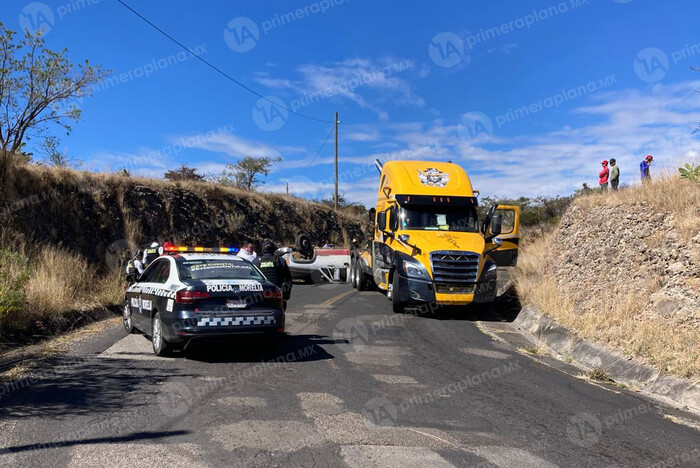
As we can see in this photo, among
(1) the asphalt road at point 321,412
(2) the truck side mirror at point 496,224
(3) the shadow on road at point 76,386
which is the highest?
(2) the truck side mirror at point 496,224

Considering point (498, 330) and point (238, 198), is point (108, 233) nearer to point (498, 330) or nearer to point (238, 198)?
point (238, 198)

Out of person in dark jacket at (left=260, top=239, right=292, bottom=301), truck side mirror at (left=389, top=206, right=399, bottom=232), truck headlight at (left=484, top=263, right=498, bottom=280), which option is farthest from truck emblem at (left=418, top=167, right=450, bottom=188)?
person in dark jacket at (left=260, top=239, right=292, bottom=301)

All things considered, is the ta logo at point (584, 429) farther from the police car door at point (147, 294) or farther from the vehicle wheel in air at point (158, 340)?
the police car door at point (147, 294)

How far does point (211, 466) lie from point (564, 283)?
422 inches

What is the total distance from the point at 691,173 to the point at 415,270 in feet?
20.5

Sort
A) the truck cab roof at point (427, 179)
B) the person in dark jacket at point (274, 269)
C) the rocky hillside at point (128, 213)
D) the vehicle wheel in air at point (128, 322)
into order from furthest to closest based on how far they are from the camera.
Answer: the rocky hillside at point (128, 213), the truck cab roof at point (427, 179), the person in dark jacket at point (274, 269), the vehicle wheel in air at point (128, 322)

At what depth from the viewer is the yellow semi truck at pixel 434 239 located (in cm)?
1259

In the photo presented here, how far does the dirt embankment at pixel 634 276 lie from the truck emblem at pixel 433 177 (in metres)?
3.44

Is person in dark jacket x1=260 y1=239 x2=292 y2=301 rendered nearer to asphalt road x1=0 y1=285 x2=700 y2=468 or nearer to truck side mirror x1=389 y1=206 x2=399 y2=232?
asphalt road x1=0 y1=285 x2=700 y2=468

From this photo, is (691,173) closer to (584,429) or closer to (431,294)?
(431,294)

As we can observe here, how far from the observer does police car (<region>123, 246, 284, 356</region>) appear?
7.33 meters

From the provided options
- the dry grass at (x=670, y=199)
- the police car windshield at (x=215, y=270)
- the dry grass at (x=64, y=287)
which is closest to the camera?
the police car windshield at (x=215, y=270)

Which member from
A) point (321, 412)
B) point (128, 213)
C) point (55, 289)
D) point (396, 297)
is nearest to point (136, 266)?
point (55, 289)

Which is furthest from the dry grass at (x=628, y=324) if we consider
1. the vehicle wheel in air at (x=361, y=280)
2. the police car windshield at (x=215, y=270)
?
the vehicle wheel in air at (x=361, y=280)
